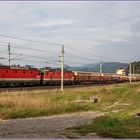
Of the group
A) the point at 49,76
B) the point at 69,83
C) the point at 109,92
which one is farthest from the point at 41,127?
the point at 69,83

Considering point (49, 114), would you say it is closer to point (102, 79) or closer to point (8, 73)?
point (8, 73)

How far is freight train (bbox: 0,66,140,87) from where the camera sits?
62625 mm

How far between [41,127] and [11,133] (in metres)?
2.28

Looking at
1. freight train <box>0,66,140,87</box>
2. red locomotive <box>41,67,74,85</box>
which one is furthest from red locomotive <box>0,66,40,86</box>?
red locomotive <box>41,67,74,85</box>

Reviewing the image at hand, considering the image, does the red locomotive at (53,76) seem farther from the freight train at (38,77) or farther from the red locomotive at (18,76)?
the red locomotive at (18,76)

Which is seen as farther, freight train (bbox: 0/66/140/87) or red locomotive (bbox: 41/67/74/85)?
red locomotive (bbox: 41/67/74/85)

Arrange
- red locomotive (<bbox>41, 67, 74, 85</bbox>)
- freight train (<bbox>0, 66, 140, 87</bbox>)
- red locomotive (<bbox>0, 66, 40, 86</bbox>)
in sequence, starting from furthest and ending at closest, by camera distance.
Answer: red locomotive (<bbox>41, 67, 74, 85</bbox>)
freight train (<bbox>0, 66, 140, 87</bbox>)
red locomotive (<bbox>0, 66, 40, 86</bbox>)

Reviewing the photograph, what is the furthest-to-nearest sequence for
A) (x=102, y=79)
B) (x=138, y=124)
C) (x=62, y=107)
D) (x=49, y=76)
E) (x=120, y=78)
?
(x=120, y=78) < (x=102, y=79) < (x=49, y=76) < (x=62, y=107) < (x=138, y=124)

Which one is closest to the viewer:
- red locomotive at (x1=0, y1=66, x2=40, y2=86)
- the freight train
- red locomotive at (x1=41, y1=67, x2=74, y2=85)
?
red locomotive at (x1=0, y1=66, x2=40, y2=86)

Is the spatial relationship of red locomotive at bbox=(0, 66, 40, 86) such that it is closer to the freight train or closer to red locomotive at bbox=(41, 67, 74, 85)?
the freight train

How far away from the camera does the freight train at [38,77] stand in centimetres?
6262

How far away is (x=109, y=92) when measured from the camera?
4600cm

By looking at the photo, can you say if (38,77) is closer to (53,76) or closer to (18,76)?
(53,76)

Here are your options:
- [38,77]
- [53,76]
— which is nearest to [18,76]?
[38,77]
